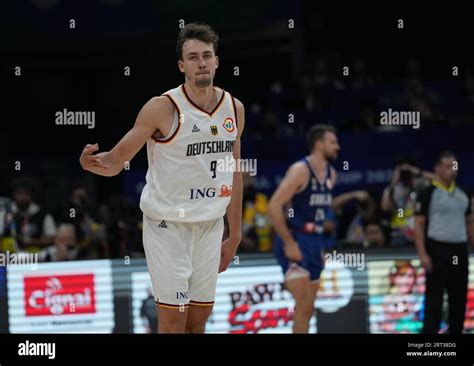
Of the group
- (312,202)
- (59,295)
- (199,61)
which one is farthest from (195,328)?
(59,295)

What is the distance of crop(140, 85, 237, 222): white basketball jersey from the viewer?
5547mm

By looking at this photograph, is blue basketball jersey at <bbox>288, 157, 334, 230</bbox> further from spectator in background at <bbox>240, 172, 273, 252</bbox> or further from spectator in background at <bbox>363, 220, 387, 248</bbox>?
spectator in background at <bbox>240, 172, 273, 252</bbox>

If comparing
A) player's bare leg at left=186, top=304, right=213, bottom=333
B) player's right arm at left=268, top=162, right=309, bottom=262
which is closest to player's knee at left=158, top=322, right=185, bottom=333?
player's bare leg at left=186, top=304, right=213, bottom=333

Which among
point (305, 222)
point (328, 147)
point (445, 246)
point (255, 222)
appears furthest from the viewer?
point (255, 222)

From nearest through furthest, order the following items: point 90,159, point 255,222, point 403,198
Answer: point 90,159
point 255,222
point 403,198

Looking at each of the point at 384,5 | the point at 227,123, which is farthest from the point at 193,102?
the point at 384,5

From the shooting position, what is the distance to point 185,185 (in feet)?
18.2

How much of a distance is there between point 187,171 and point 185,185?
0.08m

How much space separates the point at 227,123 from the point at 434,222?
3.83 m

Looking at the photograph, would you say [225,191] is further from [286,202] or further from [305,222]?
[305,222]

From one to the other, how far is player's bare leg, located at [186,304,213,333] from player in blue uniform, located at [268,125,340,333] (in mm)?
2528
